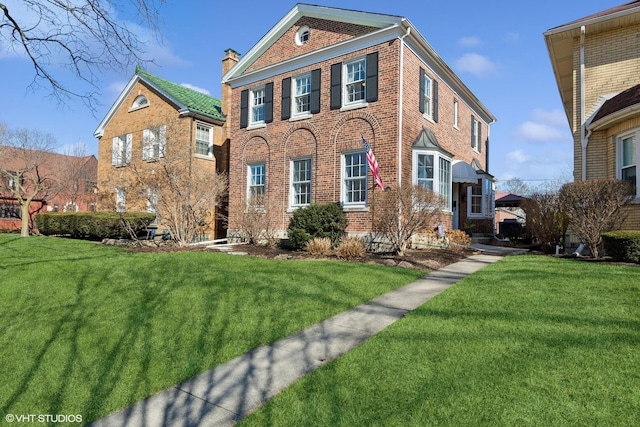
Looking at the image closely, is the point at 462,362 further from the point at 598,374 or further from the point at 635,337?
the point at 635,337

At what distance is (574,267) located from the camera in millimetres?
7227

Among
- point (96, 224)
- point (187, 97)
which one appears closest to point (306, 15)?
point (187, 97)

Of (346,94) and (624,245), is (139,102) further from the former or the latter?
(624,245)

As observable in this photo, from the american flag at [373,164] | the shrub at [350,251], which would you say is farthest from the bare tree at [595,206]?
the shrub at [350,251]

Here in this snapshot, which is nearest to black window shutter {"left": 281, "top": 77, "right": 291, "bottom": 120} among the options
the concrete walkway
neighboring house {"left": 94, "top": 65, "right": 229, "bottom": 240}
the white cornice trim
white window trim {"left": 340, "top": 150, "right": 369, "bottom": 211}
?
the white cornice trim

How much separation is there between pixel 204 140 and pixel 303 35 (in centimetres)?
752

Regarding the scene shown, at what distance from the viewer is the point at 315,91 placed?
14203 millimetres

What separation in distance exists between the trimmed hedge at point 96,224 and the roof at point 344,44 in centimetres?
753

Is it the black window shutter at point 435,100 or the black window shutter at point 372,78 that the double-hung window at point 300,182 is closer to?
the black window shutter at point 372,78

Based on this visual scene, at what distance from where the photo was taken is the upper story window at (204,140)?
61.9 ft

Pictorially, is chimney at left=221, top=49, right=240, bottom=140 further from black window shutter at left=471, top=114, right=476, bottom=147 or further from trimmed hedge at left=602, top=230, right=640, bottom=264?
trimmed hedge at left=602, top=230, right=640, bottom=264

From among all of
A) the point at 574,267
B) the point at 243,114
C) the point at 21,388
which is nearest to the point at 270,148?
the point at 243,114

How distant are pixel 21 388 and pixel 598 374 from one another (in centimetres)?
531

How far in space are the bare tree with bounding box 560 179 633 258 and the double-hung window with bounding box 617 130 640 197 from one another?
111 cm
